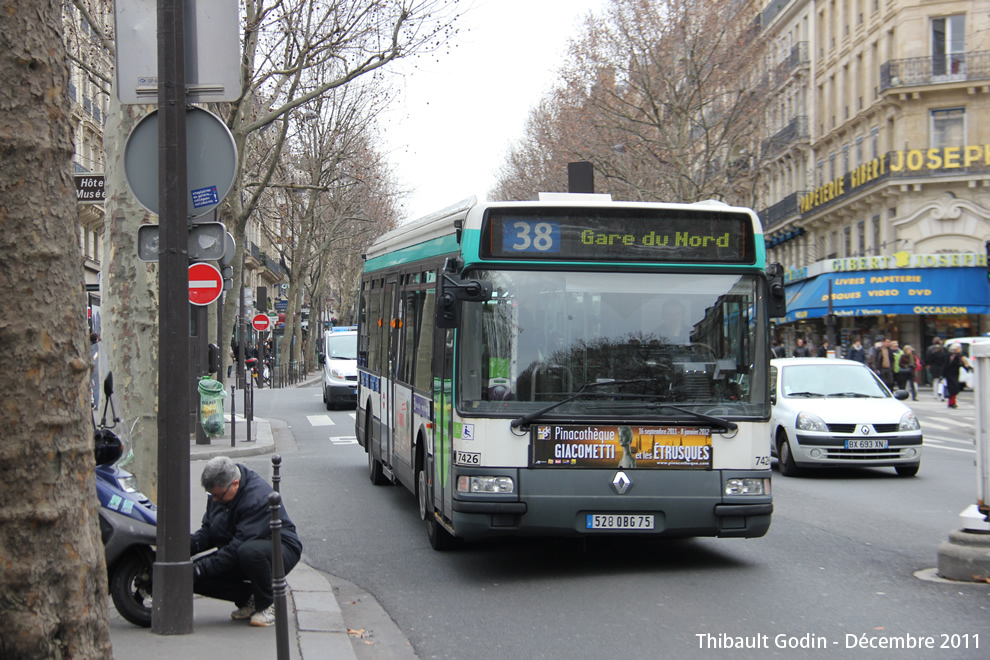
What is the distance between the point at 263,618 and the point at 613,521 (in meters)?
2.65

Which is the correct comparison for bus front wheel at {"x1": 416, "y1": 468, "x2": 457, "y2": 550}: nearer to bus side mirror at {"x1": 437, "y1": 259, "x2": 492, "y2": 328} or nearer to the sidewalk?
the sidewalk

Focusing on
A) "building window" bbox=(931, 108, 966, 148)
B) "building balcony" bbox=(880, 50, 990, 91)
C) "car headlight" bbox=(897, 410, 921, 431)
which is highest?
"building balcony" bbox=(880, 50, 990, 91)

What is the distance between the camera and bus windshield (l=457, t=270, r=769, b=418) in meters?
8.05

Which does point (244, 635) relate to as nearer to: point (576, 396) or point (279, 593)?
point (279, 593)

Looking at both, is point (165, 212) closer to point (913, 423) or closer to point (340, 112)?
point (913, 423)

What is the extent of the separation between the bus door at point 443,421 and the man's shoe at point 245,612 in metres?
2.06

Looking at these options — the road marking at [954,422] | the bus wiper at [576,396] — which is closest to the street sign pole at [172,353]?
the bus wiper at [576,396]

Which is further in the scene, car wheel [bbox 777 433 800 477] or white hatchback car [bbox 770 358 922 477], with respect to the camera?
car wheel [bbox 777 433 800 477]

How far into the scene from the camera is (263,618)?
646 centimetres

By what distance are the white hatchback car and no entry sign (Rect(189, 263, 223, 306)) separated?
7166 mm

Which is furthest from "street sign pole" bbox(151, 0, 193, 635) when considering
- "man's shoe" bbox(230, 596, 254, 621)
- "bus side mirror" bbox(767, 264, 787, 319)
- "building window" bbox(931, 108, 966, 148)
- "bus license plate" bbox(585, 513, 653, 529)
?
"building window" bbox(931, 108, 966, 148)

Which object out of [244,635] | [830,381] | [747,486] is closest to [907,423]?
[830,381]

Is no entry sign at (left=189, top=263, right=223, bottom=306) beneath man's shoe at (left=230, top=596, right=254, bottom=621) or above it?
above

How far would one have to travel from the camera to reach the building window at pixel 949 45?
39906 mm
